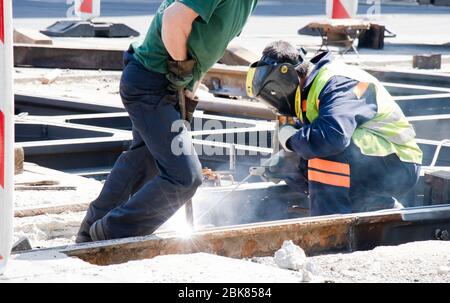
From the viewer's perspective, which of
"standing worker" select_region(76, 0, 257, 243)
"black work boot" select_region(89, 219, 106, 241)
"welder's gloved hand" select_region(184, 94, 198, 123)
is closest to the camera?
"standing worker" select_region(76, 0, 257, 243)

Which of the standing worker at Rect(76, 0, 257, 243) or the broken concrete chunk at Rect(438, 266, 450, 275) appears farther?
the standing worker at Rect(76, 0, 257, 243)

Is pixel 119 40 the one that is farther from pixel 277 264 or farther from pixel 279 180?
pixel 277 264

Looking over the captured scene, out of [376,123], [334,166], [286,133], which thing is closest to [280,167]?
[286,133]

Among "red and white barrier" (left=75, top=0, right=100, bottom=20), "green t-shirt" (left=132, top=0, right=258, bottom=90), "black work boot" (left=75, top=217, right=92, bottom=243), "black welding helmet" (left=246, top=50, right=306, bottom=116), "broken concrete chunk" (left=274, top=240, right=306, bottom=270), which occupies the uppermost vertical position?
"green t-shirt" (left=132, top=0, right=258, bottom=90)

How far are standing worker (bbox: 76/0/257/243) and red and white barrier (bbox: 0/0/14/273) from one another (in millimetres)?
1069

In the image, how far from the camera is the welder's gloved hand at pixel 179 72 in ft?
18.4

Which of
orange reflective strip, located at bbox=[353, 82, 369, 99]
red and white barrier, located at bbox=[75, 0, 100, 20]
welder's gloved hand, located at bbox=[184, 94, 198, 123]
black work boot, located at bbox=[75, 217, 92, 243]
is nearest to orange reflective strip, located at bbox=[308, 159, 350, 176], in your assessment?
orange reflective strip, located at bbox=[353, 82, 369, 99]

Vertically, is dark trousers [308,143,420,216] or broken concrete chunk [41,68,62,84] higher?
dark trousers [308,143,420,216]

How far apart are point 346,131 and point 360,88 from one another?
0.35m

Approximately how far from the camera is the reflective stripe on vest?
6.61 meters

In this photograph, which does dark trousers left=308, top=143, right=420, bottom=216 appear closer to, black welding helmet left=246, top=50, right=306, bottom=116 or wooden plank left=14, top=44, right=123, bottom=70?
black welding helmet left=246, top=50, right=306, bottom=116

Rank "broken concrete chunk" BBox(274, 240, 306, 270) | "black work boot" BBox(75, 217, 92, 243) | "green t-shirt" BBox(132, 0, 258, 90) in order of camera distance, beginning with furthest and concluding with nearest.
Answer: "black work boot" BBox(75, 217, 92, 243) < "green t-shirt" BBox(132, 0, 258, 90) < "broken concrete chunk" BBox(274, 240, 306, 270)

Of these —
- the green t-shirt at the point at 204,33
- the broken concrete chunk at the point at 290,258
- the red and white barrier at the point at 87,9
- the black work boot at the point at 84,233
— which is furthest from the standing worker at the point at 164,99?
the red and white barrier at the point at 87,9

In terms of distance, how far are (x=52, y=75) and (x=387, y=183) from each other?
724cm
